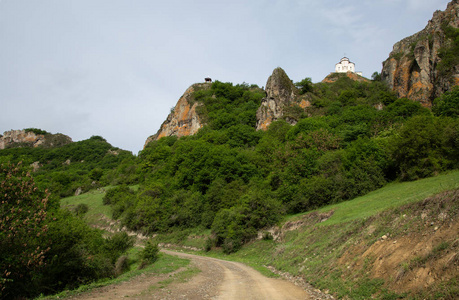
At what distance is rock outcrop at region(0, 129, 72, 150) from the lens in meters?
166

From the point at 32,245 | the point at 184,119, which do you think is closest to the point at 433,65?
the point at 184,119

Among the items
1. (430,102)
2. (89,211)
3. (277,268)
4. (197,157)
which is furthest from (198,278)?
(430,102)

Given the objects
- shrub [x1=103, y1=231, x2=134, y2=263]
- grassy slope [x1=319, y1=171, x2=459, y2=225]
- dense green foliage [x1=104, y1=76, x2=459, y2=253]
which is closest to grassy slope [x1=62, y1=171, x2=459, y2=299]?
grassy slope [x1=319, y1=171, x2=459, y2=225]

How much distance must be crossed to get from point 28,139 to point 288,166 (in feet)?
603

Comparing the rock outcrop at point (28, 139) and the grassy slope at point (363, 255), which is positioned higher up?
the rock outcrop at point (28, 139)

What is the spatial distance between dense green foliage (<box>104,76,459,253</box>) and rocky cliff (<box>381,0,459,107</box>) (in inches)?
255

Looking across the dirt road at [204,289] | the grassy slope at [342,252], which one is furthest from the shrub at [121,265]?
the grassy slope at [342,252]

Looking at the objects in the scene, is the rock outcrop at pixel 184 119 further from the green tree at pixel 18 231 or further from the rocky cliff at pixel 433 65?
the green tree at pixel 18 231

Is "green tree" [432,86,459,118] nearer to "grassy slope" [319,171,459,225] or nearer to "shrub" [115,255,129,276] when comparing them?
"grassy slope" [319,171,459,225]

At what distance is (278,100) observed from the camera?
7575cm

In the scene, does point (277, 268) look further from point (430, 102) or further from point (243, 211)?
point (430, 102)

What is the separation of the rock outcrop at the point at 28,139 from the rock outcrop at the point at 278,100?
482 ft

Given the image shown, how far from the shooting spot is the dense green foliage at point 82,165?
93.2 m

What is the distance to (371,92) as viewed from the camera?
8281 cm
